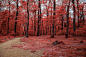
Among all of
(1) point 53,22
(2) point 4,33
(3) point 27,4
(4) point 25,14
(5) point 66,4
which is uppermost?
(3) point 27,4

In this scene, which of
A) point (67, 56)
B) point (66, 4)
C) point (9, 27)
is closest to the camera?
point (67, 56)

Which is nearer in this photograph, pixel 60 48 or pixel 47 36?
pixel 60 48

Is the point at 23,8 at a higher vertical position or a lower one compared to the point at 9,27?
higher

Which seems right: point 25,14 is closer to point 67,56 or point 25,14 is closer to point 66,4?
point 66,4

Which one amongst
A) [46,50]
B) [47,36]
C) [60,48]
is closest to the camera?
[46,50]

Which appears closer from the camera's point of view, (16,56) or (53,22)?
(16,56)

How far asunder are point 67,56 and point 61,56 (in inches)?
14.3

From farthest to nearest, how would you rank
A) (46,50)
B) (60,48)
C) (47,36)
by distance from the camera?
(47,36) < (60,48) < (46,50)

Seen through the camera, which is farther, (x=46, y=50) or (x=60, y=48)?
(x=60, y=48)

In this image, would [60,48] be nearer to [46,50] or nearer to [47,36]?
[46,50]

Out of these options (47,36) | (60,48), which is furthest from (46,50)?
(47,36)

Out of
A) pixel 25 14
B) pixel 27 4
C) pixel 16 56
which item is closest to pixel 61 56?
pixel 16 56

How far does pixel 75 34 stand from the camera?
600 inches

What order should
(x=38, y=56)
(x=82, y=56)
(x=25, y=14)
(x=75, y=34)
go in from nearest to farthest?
1. (x=82, y=56)
2. (x=38, y=56)
3. (x=75, y=34)
4. (x=25, y=14)
